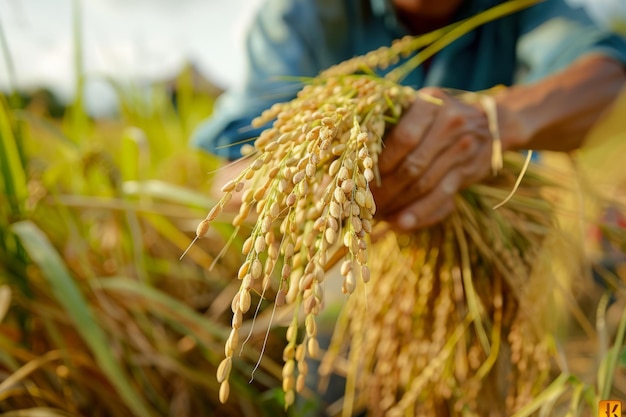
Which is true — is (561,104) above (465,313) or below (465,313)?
above

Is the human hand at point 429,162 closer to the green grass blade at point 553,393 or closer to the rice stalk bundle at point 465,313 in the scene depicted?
the rice stalk bundle at point 465,313

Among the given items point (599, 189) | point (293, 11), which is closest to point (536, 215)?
point (599, 189)

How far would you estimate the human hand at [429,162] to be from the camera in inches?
26.6

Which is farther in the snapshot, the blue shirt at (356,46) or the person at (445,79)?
the blue shirt at (356,46)

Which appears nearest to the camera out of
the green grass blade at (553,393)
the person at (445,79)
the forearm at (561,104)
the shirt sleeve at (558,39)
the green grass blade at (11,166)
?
the green grass blade at (553,393)

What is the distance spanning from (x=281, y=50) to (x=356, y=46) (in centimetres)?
24

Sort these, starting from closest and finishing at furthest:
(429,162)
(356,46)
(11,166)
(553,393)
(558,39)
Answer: (553,393)
(429,162)
(11,166)
(558,39)
(356,46)

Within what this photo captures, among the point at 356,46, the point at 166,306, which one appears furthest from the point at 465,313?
the point at 356,46

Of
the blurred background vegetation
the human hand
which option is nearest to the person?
the human hand

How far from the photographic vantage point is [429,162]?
2.29ft

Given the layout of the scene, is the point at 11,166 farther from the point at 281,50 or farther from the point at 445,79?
the point at 445,79

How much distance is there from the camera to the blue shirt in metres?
1.20

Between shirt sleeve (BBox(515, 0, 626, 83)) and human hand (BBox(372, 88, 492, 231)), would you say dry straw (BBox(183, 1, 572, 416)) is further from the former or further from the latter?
shirt sleeve (BBox(515, 0, 626, 83))

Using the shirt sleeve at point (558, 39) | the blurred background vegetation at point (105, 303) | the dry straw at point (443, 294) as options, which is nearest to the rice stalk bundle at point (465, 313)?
the dry straw at point (443, 294)
